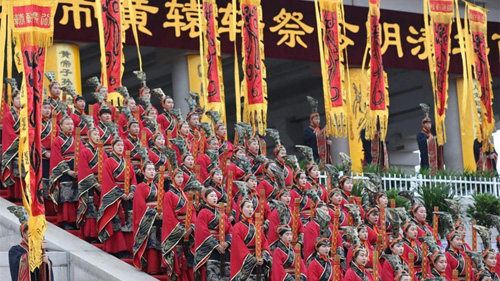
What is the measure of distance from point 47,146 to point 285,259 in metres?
3.09

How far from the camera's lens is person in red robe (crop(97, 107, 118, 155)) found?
546 inches

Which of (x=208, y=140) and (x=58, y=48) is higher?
(x=58, y=48)

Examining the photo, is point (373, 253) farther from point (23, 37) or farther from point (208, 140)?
point (23, 37)

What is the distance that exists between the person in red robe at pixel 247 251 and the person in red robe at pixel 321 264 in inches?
16.1

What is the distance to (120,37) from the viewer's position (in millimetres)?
15320

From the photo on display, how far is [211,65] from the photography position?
1589 centimetres

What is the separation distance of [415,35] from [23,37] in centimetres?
1200

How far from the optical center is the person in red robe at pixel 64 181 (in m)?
13.5

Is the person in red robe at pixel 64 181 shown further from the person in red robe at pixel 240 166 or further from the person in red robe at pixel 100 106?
the person in red robe at pixel 240 166

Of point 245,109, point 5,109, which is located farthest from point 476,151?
point 5,109

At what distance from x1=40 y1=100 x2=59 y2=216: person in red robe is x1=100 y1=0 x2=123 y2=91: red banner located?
1.25 metres

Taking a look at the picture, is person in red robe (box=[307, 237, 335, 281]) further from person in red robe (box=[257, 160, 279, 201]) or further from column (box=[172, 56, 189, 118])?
column (box=[172, 56, 189, 118])

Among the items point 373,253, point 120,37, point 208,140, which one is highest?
point 120,37

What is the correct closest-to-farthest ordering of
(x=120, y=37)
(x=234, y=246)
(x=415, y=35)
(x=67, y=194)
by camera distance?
1. (x=234, y=246)
2. (x=67, y=194)
3. (x=120, y=37)
4. (x=415, y=35)
